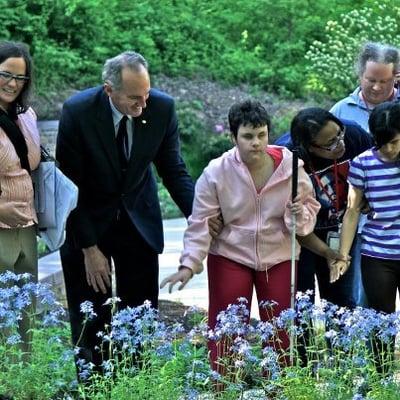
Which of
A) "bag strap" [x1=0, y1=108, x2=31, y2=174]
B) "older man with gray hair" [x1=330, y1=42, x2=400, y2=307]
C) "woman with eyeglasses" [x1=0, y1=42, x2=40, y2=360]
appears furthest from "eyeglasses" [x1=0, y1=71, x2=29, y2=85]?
"older man with gray hair" [x1=330, y1=42, x2=400, y2=307]

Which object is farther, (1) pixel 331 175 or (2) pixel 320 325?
(1) pixel 331 175

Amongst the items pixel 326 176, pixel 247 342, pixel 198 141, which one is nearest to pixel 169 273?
pixel 326 176

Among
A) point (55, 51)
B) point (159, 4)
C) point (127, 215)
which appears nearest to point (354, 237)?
point (127, 215)

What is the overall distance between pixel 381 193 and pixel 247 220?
644mm

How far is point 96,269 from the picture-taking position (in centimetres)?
528

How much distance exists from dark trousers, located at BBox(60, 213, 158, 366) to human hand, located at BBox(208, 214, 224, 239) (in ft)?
1.62

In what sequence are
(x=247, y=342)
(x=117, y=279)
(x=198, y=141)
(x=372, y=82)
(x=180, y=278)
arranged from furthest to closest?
(x=198, y=141) → (x=372, y=82) → (x=117, y=279) → (x=180, y=278) → (x=247, y=342)

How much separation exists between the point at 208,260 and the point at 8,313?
3.58ft

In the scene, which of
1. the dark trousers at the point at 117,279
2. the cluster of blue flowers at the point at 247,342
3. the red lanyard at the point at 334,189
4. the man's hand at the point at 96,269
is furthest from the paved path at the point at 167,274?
the cluster of blue flowers at the point at 247,342

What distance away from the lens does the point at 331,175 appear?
17.2 feet

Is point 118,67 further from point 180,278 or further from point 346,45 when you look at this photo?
point 346,45

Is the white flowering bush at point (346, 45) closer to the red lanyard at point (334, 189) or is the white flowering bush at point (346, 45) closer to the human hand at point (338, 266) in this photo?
the red lanyard at point (334, 189)

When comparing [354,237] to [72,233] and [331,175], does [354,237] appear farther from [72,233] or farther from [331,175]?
[72,233]

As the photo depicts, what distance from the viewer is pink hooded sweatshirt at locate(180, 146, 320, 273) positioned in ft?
16.1
